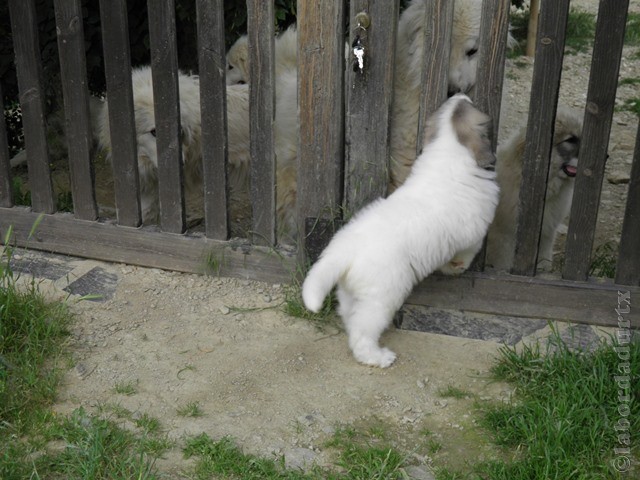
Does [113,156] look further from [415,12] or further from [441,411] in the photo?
[441,411]

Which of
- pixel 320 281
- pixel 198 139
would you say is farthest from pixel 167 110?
pixel 320 281

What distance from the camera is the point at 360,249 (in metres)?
3.58

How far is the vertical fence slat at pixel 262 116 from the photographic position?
3.99 metres

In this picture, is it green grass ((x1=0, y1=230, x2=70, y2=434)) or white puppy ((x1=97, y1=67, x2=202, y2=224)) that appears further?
white puppy ((x1=97, y1=67, x2=202, y2=224))

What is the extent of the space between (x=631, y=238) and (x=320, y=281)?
164cm

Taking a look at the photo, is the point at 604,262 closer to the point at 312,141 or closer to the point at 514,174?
the point at 514,174

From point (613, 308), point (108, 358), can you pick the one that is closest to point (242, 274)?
point (108, 358)

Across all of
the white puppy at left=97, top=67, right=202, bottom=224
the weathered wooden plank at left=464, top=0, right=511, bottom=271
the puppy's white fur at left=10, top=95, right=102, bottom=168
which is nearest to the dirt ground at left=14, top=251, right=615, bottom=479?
the white puppy at left=97, top=67, right=202, bottom=224

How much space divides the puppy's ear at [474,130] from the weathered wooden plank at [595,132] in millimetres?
507

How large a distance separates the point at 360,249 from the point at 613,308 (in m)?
1.44

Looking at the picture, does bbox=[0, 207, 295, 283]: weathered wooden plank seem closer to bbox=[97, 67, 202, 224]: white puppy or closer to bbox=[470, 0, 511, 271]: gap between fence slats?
bbox=[97, 67, 202, 224]: white puppy

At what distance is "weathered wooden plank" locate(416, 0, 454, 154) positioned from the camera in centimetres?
375

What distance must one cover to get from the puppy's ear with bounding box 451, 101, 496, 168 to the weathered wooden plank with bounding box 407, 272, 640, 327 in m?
0.77

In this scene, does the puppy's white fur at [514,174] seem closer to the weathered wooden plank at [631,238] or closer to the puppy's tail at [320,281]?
the weathered wooden plank at [631,238]
